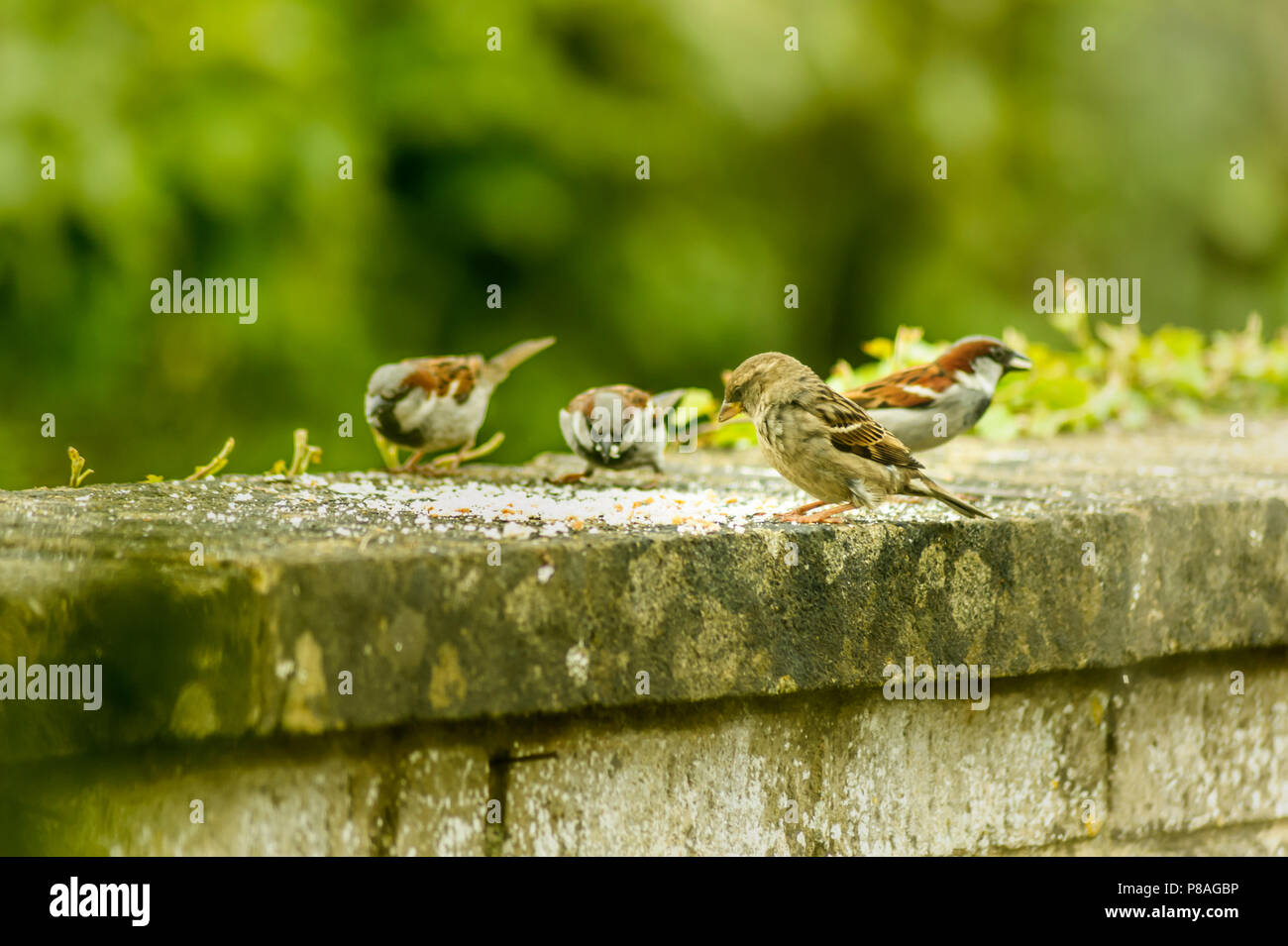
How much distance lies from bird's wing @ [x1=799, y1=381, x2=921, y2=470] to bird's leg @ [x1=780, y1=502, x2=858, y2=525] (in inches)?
4.2

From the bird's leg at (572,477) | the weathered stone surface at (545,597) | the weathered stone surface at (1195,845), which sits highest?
the bird's leg at (572,477)

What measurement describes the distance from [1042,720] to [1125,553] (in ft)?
1.11

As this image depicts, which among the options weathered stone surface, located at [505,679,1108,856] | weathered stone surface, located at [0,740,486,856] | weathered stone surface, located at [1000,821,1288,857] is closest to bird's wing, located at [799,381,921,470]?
weathered stone surface, located at [505,679,1108,856]

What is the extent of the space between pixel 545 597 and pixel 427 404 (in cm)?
134

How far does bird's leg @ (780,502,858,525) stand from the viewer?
229 centimetres

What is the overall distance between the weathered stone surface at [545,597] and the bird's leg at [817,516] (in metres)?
0.09

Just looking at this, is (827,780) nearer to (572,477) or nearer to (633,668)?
(633,668)

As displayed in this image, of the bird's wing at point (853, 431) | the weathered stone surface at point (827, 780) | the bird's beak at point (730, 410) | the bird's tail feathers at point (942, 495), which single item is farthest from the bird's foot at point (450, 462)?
the weathered stone surface at point (827, 780)

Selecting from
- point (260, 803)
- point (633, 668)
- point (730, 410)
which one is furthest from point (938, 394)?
point (260, 803)

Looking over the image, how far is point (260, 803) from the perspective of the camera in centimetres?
179

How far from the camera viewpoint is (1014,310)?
6.69m

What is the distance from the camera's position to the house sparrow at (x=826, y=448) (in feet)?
7.77

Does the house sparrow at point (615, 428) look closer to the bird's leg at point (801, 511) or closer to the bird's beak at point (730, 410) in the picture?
the bird's beak at point (730, 410)
